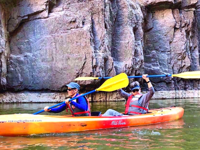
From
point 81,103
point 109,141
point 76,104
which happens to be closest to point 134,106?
point 81,103

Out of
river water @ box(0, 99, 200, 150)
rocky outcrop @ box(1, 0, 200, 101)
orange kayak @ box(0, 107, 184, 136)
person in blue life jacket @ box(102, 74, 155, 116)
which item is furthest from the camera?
rocky outcrop @ box(1, 0, 200, 101)

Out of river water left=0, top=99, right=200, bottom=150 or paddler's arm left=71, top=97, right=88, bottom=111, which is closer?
river water left=0, top=99, right=200, bottom=150

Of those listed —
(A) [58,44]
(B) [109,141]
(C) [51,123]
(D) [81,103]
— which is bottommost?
(B) [109,141]

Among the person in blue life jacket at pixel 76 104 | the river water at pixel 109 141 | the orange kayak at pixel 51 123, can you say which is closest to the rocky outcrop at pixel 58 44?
the orange kayak at pixel 51 123

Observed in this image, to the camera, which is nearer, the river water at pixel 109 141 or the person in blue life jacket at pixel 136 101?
A: the river water at pixel 109 141

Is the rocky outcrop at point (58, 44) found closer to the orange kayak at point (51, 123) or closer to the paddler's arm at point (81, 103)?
the orange kayak at point (51, 123)

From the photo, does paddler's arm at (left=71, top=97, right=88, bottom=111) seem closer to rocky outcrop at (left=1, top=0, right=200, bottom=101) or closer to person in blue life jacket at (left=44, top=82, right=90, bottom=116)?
person in blue life jacket at (left=44, top=82, right=90, bottom=116)

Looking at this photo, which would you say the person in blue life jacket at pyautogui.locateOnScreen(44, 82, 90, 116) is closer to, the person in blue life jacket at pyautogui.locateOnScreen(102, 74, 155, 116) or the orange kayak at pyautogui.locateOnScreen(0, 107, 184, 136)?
the orange kayak at pyautogui.locateOnScreen(0, 107, 184, 136)

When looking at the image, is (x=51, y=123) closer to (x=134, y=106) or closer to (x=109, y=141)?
(x=109, y=141)

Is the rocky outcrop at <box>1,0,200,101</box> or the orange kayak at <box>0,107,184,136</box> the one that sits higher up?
the rocky outcrop at <box>1,0,200,101</box>

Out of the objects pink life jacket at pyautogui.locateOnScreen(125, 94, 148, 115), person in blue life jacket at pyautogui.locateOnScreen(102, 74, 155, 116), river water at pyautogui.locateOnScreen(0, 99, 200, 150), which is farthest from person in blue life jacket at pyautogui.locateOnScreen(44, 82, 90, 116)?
pink life jacket at pyautogui.locateOnScreen(125, 94, 148, 115)

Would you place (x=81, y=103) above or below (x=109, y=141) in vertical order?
above

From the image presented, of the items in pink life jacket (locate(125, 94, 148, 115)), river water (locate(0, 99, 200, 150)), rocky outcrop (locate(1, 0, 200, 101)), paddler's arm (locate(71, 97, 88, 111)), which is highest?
rocky outcrop (locate(1, 0, 200, 101))

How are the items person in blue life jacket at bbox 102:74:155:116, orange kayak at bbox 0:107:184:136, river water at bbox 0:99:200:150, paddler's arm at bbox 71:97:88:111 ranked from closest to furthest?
river water at bbox 0:99:200:150
orange kayak at bbox 0:107:184:136
paddler's arm at bbox 71:97:88:111
person in blue life jacket at bbox 102:74:155:116
